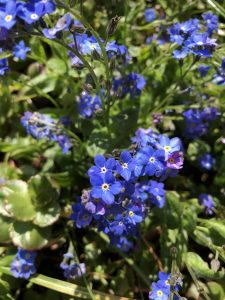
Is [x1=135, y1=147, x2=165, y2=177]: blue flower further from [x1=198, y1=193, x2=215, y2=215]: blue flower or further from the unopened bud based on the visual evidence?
[x1=198, y1=193, x2=215, y2=215]: blue flower

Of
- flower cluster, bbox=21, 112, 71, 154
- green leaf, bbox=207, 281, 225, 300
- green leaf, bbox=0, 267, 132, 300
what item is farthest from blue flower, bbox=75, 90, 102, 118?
green leaf, bbox=207, 281, 225, 300

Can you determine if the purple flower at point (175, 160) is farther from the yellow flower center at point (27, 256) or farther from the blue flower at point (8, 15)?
the yellow flower center at point (27, 256)

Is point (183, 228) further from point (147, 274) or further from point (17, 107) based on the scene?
point (17, 107)

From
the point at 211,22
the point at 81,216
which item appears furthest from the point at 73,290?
the point at 211,22

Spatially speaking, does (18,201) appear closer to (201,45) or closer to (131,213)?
(131,213)

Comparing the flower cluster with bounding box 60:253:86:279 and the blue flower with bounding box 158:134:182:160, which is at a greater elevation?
the blue flower with bounding box 158:134:182:160
